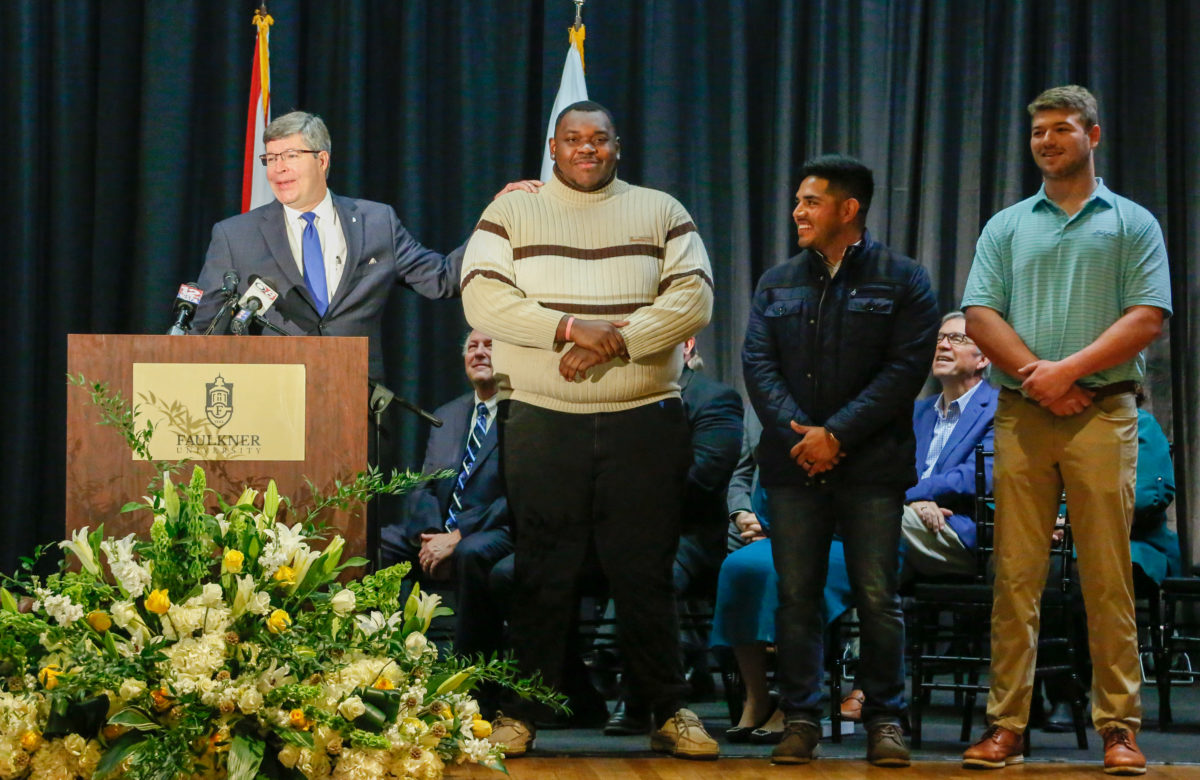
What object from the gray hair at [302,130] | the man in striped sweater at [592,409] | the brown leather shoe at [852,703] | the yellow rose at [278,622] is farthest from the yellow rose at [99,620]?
the brown leather shoe at [852,703]

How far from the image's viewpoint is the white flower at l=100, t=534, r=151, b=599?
257 centimetres

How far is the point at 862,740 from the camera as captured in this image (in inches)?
169

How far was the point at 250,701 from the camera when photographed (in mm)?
2457

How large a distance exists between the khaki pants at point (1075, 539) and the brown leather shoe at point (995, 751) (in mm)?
27

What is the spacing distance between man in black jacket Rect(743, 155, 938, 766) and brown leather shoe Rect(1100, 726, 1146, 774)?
0.50 meters

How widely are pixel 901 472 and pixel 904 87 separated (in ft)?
9.57

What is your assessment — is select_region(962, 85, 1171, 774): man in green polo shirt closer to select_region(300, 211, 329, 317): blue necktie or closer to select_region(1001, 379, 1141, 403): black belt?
select_region(1001, 379, 1141, 403): black belt

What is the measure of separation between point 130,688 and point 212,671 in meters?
0.14

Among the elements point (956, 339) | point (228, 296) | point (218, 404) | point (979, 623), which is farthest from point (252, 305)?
point (956, 339)

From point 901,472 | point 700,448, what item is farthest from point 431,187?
point 901,472

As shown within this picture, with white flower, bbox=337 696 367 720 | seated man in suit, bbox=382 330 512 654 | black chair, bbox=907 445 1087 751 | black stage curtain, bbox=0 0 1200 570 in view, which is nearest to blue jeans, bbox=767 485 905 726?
black chair, bbox=907 445 1087 751

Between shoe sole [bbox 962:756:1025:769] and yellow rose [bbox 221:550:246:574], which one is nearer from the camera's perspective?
yellow rose [bbox 221:550:246:574]

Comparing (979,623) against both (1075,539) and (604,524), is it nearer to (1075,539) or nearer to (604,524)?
Answer: (1075,539)

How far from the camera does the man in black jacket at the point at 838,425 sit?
12.3 ft
